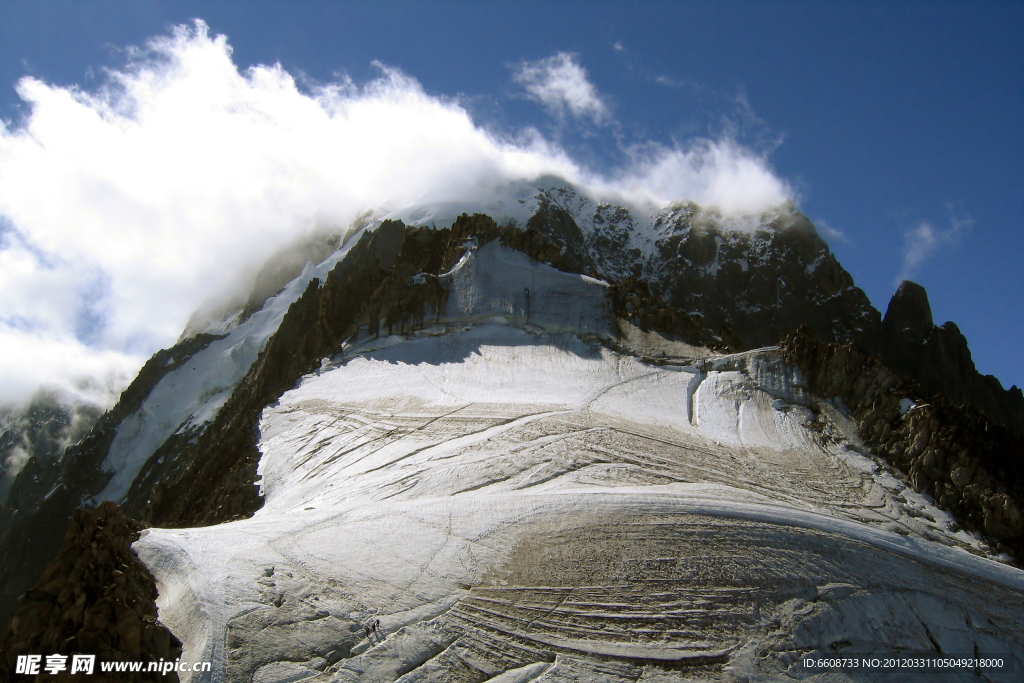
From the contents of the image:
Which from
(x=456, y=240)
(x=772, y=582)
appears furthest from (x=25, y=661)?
(x=456, y=240)

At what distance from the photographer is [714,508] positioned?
41.3ft

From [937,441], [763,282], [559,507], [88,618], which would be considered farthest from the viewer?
[763,282]

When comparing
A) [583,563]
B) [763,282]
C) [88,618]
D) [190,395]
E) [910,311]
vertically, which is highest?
[763,282]

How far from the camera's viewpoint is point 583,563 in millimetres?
11445

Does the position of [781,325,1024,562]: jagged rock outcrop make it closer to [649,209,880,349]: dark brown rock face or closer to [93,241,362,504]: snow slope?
[649,209,880,349]: dark brown rock face

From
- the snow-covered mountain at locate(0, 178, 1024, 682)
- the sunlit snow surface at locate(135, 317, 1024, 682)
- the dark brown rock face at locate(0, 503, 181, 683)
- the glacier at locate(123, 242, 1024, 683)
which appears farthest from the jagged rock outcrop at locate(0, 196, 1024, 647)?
the dark brown rock face at locate(0, 503, 181, 683)

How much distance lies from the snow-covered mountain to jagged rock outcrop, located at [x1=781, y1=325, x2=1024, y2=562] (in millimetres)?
52

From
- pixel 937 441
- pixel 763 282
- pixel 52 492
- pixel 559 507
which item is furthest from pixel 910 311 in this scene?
pixel 52 492

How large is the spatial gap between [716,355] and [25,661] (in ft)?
56.7

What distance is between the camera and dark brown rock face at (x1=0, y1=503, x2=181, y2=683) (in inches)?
340

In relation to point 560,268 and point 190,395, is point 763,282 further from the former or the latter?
point 190,395

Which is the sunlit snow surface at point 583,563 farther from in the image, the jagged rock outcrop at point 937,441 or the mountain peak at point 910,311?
the mountain peak at point 910,311

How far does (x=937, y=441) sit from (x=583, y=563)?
27.0 feet

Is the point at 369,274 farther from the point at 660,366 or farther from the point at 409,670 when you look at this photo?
the point at 409,670
